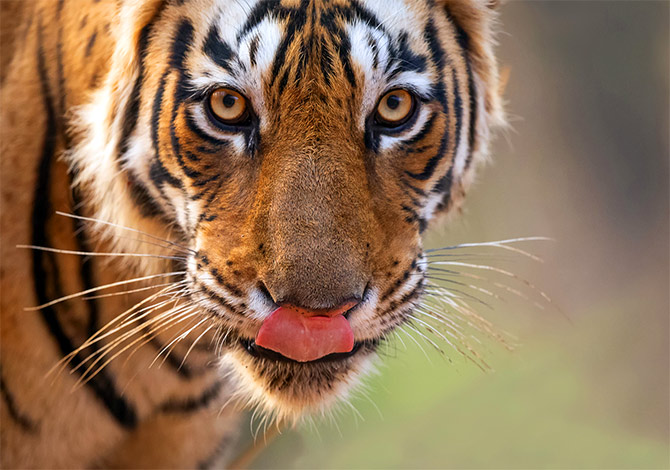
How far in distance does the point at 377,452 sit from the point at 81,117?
190 centimetres

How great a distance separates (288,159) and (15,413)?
0.59 meters

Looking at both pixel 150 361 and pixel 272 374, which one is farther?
pixel 150 361

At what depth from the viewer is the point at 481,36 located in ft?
3.49

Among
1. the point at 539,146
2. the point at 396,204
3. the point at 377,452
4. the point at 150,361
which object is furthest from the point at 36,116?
the point at 539,146

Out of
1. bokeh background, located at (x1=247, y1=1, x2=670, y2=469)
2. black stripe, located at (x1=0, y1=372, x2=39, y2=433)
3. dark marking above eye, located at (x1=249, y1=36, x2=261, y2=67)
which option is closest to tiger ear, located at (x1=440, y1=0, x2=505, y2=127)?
dark marking above eye, located at (x1=249, y1=36, x2=261, y2=67)

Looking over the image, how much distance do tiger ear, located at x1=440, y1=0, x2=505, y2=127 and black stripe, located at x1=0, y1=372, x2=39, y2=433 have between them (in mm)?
808

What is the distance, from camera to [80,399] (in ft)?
3.71

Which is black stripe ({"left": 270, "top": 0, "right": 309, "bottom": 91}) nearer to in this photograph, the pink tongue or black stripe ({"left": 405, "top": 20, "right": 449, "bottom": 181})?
black stripe ({"left": 405, "top": 20, "right": 449, "bottom": 181})

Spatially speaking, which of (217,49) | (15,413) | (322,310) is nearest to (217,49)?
(217,49)

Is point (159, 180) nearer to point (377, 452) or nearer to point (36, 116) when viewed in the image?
point (36, 116)

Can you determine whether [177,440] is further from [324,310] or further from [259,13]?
[259,13]

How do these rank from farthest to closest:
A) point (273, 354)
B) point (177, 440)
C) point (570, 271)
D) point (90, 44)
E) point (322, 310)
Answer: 1. point (570, 271)
2. point (177, 440)
3. point (90, 44)
4. point (273, 354)
5. point (322, 310)

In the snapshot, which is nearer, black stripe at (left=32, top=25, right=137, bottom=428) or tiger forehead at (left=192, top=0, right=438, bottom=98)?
tiger forehead at (left=192, top=0, right=438, bottom=98)

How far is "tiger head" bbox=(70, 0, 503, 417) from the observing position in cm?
84
